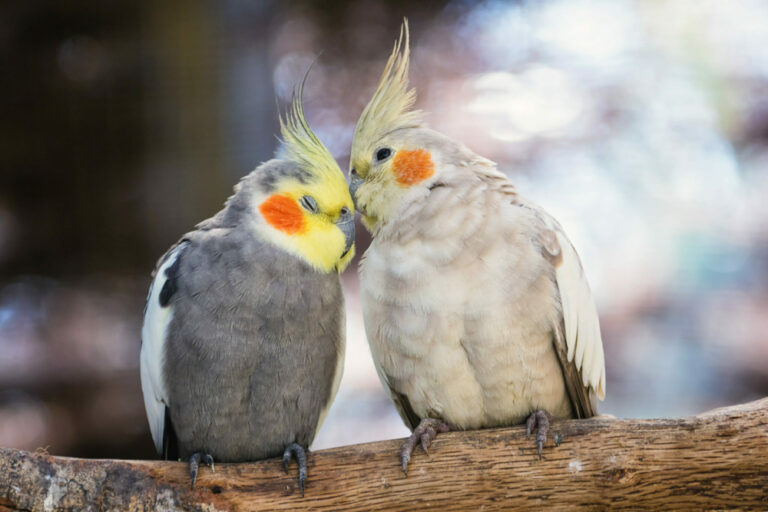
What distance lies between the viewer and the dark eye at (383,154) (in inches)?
91.3

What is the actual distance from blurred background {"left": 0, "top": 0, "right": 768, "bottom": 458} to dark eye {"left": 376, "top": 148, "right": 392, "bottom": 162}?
4.21 ft

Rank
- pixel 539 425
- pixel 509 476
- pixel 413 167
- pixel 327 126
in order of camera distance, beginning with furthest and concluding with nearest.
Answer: pixel 327 126 < pixel 413 167 < pixel 539 425 < pixel 509 476

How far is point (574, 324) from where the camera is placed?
2.18 m

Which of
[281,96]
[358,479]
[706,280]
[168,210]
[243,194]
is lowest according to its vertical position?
[358,479]

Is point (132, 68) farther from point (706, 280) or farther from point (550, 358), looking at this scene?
point (706, 280)

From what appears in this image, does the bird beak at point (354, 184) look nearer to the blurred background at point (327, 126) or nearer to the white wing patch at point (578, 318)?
the white wing patch at point (578, 318)

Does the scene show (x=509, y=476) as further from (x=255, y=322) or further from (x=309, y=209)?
(x=309, y=209)

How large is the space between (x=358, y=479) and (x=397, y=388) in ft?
1.22

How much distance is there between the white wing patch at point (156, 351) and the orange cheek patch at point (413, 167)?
0.71 m

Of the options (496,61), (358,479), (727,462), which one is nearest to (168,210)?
(496,61)

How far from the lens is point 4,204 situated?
3.65 m

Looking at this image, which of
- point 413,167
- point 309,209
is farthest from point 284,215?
point 413,167

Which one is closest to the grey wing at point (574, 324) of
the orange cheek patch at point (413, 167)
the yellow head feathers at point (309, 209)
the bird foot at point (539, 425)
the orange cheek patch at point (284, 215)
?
the bird foot at point (539, 425)

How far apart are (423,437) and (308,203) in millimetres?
769
